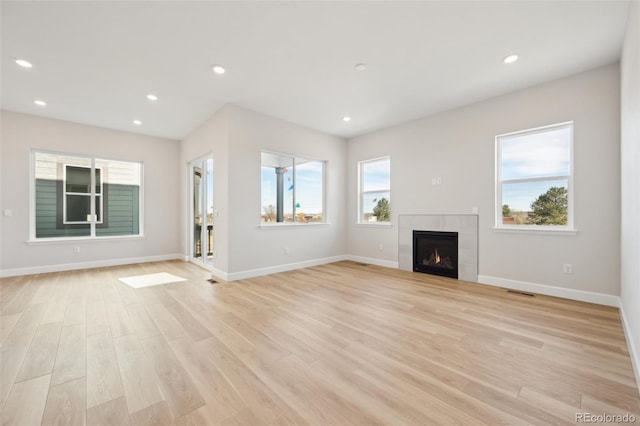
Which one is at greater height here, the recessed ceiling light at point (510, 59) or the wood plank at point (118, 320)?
the recessed ceiling light at point (510, 59)

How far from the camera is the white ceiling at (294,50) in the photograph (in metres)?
2.37

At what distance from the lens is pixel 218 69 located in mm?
Answer: 3316

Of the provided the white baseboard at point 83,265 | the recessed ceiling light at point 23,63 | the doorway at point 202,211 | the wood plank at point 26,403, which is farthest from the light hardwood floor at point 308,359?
the recessed ceiling light at point 23,63

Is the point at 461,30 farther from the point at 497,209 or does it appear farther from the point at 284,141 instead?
the point at 284,141

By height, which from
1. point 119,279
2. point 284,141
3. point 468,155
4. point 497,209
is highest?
point 284,141

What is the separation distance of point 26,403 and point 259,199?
140 inches

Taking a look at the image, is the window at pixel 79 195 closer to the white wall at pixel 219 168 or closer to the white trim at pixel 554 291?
the white wall at pixel 219 168

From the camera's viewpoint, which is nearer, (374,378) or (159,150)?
(374,378)

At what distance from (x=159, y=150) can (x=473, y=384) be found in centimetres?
727

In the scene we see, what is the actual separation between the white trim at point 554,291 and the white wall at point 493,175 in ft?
0.10

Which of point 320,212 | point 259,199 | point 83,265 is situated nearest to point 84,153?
point 83,265

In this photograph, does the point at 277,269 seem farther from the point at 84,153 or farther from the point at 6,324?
the point at 84,153

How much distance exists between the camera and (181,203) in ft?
21.4

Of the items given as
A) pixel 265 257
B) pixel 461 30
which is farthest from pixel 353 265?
pixel 461 30
